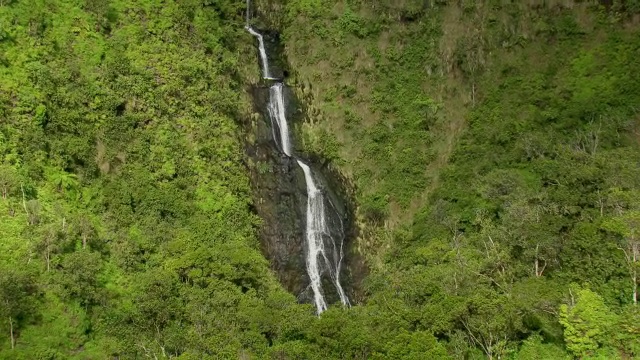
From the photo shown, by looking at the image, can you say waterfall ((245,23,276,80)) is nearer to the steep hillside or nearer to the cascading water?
the steep hillside

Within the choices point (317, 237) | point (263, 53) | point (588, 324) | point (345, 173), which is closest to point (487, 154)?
point (345, 173)

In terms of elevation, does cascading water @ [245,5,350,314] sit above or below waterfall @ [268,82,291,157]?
below

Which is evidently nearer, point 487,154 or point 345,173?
point 487,154

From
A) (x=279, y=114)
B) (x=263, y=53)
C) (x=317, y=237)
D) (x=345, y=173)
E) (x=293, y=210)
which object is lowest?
(x=317, y=237)

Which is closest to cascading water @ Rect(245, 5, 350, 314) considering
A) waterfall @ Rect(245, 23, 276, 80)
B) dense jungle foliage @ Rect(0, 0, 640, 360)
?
dense jungle foliage @ Rect(0, 0, 640, 360)

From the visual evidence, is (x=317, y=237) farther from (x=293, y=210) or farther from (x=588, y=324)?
(x=588, y=324)

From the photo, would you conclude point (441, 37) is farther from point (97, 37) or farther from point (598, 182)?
point (97, 37)
